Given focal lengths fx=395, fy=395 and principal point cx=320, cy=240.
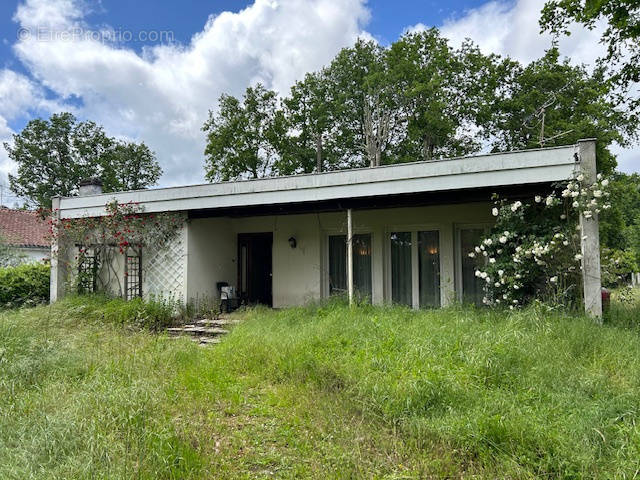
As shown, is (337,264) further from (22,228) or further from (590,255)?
(22,228)

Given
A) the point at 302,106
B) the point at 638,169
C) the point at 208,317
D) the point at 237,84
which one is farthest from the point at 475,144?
the point at 208,317

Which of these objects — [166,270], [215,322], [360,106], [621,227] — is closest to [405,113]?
[360,106]

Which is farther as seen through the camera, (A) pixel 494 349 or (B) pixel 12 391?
(A) pixel 494 349

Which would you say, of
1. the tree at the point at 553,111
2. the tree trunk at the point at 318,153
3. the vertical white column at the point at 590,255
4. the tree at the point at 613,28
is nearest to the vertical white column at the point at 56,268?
the vertical white column at the point at 590,255

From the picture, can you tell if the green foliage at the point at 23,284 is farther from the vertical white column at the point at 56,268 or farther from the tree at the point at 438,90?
the tree at the point at 438,90

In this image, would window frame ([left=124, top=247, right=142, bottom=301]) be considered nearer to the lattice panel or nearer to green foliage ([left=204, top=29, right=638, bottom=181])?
the lattice panel

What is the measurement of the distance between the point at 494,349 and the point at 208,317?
20.1 feet

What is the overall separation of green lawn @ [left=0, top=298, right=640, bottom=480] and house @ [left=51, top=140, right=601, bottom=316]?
2.27 meters

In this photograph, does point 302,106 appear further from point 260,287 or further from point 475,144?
point 260,287

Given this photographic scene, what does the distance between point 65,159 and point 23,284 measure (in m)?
19.2

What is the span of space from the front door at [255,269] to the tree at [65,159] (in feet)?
72.1

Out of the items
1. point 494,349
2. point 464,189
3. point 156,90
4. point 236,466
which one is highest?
point 156,90

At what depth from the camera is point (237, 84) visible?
21.6 m

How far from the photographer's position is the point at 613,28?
25.7 feet
